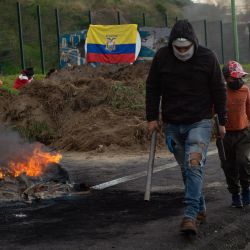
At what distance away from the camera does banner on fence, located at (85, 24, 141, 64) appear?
22766mm

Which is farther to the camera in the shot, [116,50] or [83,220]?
[116,50]

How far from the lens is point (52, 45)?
30.7 meters

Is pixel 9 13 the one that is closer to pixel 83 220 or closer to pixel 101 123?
pixel 101 123

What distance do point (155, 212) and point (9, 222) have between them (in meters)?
1.54

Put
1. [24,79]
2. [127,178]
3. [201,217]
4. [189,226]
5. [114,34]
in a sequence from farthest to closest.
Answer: [114,34] → [24,79] → [127,178] → [201,217] → [189,226]

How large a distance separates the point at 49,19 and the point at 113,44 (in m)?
13.1

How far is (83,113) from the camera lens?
14234 mm

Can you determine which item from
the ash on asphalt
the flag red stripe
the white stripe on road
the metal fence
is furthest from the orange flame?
the metal fence

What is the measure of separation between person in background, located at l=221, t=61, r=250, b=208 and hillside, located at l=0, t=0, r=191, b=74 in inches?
859

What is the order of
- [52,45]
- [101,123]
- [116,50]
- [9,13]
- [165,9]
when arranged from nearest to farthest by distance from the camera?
[101,123], [116,50], [52,45], [9,13], [165,9]

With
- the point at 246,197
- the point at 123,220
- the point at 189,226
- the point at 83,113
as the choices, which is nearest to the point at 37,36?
the point at 83,113

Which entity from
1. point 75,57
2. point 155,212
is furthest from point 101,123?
point 75,57

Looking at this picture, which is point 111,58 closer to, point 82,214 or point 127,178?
point 127,178

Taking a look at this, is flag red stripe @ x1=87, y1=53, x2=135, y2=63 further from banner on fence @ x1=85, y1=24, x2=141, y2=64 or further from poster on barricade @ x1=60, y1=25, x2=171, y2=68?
poster on barricade @ x1=60, y1=25, x2=171, y2=68
